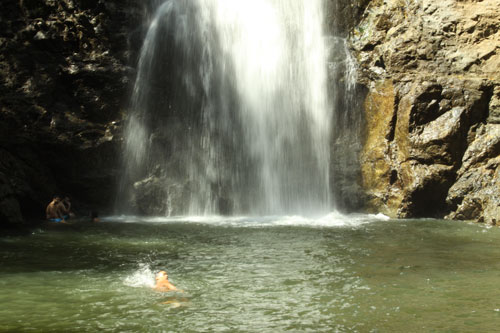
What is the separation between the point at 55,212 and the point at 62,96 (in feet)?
16.2

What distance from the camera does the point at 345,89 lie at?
1927 cm

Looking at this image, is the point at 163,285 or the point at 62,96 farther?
the point at 62,96

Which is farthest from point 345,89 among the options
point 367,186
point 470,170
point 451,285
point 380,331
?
point 380,331

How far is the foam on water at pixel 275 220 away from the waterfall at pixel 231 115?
49.0 inches

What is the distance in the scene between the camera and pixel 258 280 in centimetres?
848

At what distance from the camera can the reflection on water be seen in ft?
21.1

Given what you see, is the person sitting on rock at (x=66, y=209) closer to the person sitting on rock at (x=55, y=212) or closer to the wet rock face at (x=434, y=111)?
the person sitting on rock at (x=55, y=212)

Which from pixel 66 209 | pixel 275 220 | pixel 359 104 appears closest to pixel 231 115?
pixel 359 104

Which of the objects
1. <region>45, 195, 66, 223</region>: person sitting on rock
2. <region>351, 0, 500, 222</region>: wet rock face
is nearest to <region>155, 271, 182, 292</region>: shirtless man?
<region>45, 195, 66, 223</region>: person sitting on rock

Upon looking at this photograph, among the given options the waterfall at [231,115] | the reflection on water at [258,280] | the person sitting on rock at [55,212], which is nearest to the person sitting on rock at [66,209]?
the person sitting on rock at [55,212]

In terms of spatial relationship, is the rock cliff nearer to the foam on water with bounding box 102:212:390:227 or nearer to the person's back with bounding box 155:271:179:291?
the foam on water with bounding box 102:212:390:227

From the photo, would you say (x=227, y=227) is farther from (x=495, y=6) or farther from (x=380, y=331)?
(x=495, y=6)

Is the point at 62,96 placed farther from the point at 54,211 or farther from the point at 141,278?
the point at 141,278

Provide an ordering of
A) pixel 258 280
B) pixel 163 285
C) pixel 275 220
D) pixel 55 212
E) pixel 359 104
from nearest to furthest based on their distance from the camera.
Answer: pixel 163 285
pixel 258 280
pixel 275 220
pixel 55 212
pixel 359 104
